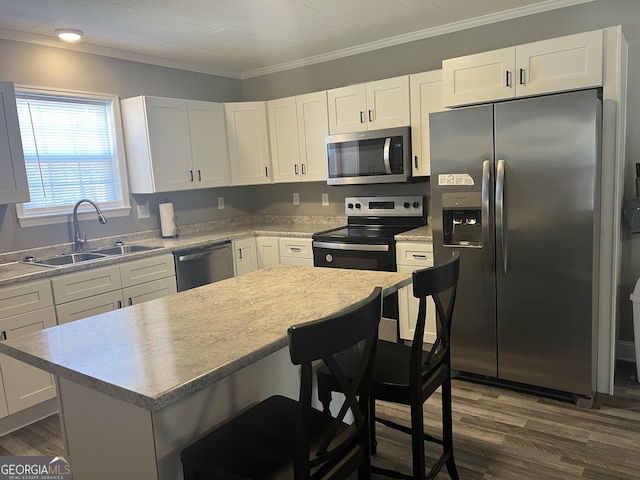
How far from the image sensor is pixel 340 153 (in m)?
4.00

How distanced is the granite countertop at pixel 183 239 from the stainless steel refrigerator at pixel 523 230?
50 centimetres

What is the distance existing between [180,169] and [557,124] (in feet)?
9.65

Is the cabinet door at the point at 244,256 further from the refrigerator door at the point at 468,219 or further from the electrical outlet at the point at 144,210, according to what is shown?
the refrigerator door at the point at 468,219

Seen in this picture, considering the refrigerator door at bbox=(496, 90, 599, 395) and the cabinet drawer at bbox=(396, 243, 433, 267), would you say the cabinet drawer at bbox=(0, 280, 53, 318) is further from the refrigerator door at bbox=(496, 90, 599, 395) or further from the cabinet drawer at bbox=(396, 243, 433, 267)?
the refrigerator door at bbox=(496, 90, 599, 395)

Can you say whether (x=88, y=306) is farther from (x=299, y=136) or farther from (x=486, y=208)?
(x=486, y=208)

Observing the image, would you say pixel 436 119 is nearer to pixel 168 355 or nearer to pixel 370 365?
pixel 370 365

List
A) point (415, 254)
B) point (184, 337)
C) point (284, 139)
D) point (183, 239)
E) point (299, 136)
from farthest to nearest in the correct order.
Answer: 1. point (284, 139)
2. point (299, 136)
3. point (183, 239)
4. point (415, 254)
5. point (184, 337)

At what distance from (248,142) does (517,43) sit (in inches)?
97.0

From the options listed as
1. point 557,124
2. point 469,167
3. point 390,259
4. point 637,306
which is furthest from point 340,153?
point 637,306

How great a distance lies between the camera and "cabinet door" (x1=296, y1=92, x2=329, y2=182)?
13.6 ft

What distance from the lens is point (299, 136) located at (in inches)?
171

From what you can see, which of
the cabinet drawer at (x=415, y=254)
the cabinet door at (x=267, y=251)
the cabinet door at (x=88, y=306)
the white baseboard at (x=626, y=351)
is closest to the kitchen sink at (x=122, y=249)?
the cabinet door at (x=88, y=306)

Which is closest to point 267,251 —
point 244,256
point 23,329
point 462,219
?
point 244,256

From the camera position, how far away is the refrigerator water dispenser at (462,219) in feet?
9.68
